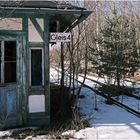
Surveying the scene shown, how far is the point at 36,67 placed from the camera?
9.62 metres

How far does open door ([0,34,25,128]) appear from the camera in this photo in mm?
9289

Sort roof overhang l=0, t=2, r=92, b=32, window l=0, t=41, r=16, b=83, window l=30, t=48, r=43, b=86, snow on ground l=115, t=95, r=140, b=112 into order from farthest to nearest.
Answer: snow on ground l=115, t=95, r=140, b=112, window l=30, t=48, r=43, b=86, window l=0, t=41, r=16, b=83, roof overhang l=0, t=2, r=92, b=32

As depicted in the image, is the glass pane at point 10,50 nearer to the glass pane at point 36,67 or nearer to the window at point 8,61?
the window at point 8,61

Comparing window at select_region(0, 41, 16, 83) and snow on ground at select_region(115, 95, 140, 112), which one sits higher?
window at select_region(0, 41, 16, 83)

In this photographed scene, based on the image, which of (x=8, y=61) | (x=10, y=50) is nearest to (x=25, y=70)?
(x=8, y=61)

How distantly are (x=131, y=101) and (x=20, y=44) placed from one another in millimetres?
7002

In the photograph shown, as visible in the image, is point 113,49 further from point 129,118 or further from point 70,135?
point 70,135

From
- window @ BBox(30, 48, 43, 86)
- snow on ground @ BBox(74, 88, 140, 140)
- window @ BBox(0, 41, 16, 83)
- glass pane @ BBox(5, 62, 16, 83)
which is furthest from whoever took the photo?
window @ BBox(30, 48, 43, 86)

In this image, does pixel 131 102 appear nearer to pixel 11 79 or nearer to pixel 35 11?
pixel 11 79

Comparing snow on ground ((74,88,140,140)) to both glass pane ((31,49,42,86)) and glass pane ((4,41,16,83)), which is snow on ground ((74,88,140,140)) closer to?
glass pane ((31,49,42,86))

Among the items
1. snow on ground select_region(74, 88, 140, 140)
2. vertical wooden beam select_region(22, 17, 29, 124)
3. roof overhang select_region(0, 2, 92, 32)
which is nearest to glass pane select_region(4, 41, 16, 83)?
vertical wooden beam select_region(22, 17, 29, 124)

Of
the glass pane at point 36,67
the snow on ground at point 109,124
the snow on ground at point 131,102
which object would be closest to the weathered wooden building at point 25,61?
the glass pane at point 36,67

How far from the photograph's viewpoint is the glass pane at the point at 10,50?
368 inches

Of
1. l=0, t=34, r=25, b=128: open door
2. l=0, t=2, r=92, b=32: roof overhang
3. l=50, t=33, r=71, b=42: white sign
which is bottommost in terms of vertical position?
l=0, t=34, r=25, b=128: open door
